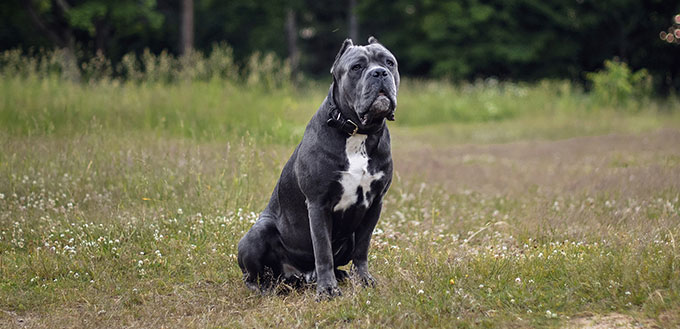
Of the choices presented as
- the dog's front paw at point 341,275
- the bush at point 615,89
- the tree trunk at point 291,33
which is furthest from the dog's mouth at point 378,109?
the tree trunk at point 291,33

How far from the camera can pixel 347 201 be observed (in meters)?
3.70

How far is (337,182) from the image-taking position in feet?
11.9

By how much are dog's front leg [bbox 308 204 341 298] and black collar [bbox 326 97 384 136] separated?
1.65 feet

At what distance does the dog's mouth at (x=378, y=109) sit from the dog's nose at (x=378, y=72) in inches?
3.8

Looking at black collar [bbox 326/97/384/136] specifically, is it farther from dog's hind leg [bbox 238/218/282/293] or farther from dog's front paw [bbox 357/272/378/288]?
dog's front paw [bbox 357/272/378/288]

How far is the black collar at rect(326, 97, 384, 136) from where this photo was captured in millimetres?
3619

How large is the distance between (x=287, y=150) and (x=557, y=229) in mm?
3124

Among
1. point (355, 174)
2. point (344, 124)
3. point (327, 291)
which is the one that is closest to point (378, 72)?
point (344, 124)

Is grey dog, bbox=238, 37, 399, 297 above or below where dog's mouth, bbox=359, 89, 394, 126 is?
below

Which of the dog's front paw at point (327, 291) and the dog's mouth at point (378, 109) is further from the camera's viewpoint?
the dog's front paw at point (327, 291)

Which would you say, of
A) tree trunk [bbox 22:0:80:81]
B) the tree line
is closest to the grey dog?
tree trunk [bbox 22:0:80:81]

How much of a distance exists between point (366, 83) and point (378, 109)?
6.6 inches

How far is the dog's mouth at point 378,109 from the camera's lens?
3473 millimetres

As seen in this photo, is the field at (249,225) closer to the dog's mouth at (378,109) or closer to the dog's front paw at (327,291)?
the dog's front paw at (327,291)
